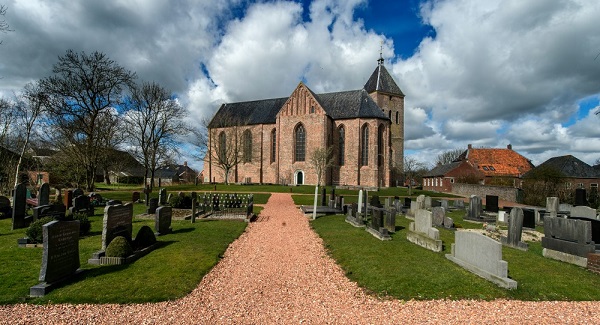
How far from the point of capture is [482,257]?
6.91m

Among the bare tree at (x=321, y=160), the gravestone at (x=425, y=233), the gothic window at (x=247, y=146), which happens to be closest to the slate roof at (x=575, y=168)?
the bare tree at (x=321, y=160)

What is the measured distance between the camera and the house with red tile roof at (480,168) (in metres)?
48.8

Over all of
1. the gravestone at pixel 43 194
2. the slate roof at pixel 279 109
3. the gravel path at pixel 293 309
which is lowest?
the gravel path at pixel 293 309

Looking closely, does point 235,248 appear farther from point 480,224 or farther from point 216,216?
point 480,224

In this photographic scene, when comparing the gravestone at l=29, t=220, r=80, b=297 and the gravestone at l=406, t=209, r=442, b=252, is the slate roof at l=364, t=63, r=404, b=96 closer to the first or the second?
the gravestone at l=406, t=209, r=442, b=252

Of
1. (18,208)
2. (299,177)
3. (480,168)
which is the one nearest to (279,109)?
(299,177)

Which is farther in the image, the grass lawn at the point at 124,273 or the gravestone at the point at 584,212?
the gravestone at the point at 584,212

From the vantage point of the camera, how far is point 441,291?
19.5 feet

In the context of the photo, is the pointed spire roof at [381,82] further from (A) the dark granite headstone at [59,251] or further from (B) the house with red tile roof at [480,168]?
(A) the dark granite headstone at [59,251]

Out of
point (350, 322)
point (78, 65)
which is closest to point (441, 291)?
point (350, 322)

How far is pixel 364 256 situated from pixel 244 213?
1009 centimetres

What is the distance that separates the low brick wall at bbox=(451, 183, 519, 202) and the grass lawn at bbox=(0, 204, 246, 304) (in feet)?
113

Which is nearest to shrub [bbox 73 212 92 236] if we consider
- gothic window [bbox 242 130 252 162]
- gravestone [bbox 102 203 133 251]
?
gravestone [bbox 102 203 133 251]

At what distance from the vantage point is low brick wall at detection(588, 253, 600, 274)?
299 inches
